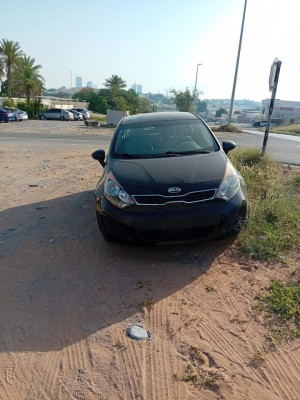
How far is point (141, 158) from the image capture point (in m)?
4.31

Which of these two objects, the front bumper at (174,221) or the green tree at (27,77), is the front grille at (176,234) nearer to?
the front bumper at (174,221)

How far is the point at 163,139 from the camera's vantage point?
15.9ft

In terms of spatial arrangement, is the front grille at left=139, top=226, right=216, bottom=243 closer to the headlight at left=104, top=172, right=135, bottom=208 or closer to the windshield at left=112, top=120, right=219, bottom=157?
the headlight at left=104, top=172, right=135, bottom=208

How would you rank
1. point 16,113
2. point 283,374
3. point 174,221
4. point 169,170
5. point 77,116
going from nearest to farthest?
point 283,374 → point 174,221 → point 169,170 → point 16,113 → point 77,116

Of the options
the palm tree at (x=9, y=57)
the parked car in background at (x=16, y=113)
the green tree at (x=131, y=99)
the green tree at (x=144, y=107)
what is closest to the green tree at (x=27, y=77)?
the palm tree at (x=9, y=57)

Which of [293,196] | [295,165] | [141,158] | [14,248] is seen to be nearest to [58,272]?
[14,248]

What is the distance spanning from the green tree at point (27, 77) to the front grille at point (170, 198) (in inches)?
2017

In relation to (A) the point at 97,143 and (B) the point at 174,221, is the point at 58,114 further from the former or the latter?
(B) the point at 174,221

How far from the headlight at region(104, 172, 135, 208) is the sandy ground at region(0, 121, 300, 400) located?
0.67 meters

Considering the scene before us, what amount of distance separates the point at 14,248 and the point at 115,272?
1500 millimetres

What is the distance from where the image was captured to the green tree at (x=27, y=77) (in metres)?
50.1

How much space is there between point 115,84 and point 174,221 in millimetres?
75536

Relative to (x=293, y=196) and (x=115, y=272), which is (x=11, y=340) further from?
(x=293, y=196)

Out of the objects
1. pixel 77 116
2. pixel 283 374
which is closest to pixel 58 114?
pixel 77 116
